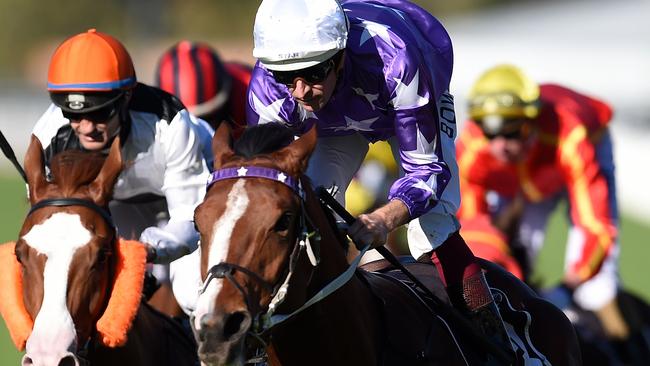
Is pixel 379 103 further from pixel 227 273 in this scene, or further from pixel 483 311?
pixel 227 273

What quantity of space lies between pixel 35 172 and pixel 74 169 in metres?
0.13

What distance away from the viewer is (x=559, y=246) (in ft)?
52.6

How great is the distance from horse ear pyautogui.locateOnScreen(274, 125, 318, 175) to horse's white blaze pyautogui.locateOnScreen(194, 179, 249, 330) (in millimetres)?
167

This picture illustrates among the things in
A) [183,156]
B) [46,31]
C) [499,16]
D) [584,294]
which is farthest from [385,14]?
[46,31]

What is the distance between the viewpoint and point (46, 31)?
4081 cm

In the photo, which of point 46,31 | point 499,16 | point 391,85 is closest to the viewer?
point 391,85

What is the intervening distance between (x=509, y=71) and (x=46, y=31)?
110 ft

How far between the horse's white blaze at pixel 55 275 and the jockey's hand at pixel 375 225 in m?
0.89

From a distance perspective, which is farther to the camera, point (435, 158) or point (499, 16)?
point (499, 16)

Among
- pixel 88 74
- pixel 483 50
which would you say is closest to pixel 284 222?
pixel 88 74

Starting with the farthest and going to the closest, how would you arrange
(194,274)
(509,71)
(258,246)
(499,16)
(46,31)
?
(46,31) < (499,16) < (509,71) < (194,274) < (258,246)

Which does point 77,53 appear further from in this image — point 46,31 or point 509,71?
point 46,31

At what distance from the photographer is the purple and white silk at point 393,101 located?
4676 mm

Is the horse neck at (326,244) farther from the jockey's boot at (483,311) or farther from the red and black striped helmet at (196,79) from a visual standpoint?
the red and black striped helmet at (196,79)
